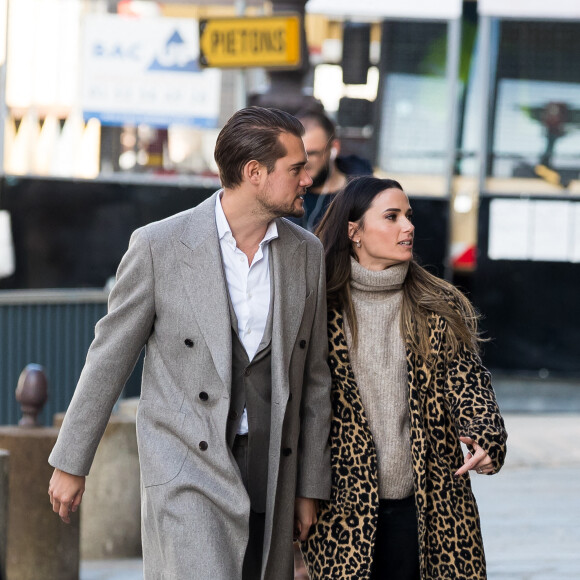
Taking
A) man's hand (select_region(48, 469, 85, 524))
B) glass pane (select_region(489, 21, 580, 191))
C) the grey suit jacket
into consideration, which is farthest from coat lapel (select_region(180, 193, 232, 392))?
glass pane (select_region(489, 21, 580, 191))

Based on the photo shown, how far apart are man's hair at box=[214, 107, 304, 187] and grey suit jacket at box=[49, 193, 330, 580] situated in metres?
0.16

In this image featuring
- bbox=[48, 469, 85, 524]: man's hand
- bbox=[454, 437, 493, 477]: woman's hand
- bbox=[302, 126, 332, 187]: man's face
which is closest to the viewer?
bbox=[454, 437, 493, 477]: woman's hand

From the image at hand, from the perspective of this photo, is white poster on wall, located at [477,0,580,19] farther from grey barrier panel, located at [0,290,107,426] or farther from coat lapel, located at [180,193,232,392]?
coat lapel, located at [180,193,232,392]

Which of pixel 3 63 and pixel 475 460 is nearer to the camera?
pixel 475 460

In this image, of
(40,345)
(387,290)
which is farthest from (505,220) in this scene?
(387,290)

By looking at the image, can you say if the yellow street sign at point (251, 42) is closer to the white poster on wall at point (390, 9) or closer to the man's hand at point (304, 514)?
the white poster on wall at point (390, 9)

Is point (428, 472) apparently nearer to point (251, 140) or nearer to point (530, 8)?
point (251, 140)

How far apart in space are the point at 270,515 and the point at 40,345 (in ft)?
16.8

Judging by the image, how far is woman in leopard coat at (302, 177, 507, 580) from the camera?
4117 mm

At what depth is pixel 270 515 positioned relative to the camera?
4.11 meters

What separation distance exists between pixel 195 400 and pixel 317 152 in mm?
2450

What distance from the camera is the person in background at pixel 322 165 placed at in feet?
20.5

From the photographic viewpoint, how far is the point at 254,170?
163 inches

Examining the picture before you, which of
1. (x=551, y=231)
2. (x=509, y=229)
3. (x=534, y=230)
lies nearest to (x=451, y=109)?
(x=509, y=229)
